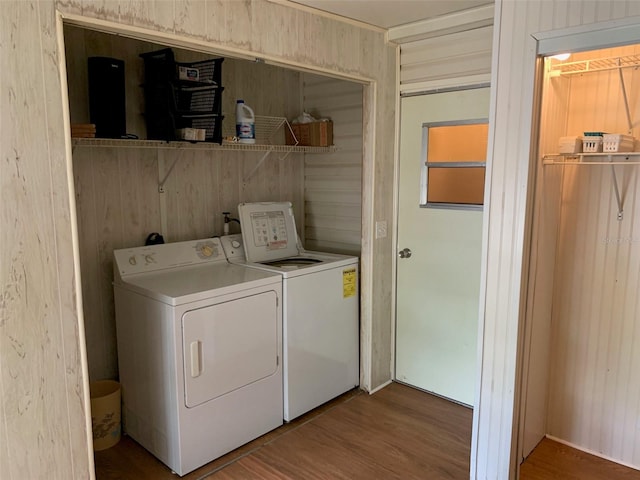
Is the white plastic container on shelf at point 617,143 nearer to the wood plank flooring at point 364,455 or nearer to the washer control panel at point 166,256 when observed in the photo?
the wood plank flooring at point 364,455

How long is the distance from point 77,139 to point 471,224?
221 centimetres

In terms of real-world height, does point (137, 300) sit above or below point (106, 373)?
above

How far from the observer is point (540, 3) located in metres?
1.90

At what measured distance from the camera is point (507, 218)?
81.0 inches

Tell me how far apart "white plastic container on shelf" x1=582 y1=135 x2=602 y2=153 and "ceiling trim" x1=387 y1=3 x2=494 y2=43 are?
34.6 inches

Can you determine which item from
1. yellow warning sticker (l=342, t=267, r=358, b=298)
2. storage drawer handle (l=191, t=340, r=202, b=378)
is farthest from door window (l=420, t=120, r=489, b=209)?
storage drawer handle (l=191, t=340, r=202, b=378)

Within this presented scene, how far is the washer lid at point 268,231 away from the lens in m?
3.21

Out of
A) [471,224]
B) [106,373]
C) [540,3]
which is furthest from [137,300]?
[540,3]

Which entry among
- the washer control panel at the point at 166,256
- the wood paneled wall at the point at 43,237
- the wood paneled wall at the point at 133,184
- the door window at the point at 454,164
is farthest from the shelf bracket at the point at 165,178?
the door window at the point at 454,164

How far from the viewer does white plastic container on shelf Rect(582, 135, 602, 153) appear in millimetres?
2240

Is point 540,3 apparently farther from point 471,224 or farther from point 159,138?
point 159,138

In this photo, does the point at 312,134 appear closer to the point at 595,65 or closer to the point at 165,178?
the point at 165,178

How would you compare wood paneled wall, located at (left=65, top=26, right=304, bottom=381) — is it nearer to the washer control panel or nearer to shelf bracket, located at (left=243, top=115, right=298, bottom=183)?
shelf bracket, located at (left=243, top=115, right=298, bottom=183)

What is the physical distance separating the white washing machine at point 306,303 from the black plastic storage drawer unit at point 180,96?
67cm
